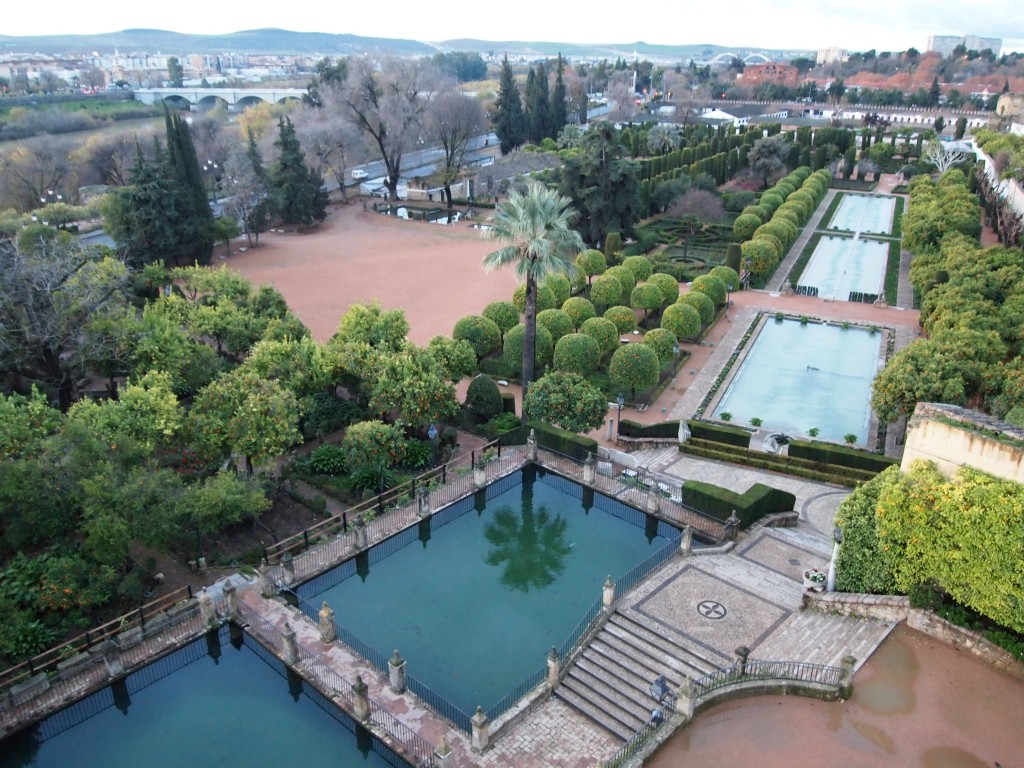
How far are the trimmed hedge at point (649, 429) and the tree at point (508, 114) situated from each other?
6440cm

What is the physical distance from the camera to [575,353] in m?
32.2

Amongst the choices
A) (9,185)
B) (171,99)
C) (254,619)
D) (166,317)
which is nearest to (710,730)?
(254,619)

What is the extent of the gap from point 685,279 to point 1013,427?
112ft

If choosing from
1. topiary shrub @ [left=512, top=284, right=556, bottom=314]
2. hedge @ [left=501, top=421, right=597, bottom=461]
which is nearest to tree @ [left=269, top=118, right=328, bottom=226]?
topiary shrub @ [left=512, top=284, right=556, bottom=314]

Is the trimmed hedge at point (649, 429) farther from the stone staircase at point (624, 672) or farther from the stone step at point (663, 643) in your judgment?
the stone staircase at point (624, 672)

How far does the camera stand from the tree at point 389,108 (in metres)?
67.9

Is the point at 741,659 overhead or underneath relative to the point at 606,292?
underneath

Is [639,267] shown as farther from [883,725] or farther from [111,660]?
[111,660]

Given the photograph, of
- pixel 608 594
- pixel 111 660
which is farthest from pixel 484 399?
pixel 111 660

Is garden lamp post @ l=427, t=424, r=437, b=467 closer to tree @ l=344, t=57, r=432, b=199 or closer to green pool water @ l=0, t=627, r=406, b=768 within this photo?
green pool water @ l=0, t=627, r=406, b=768

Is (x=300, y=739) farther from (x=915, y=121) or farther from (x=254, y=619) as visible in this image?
(x=915, y=121)

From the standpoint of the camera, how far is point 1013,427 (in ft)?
52.5

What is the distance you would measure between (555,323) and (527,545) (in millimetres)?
14467

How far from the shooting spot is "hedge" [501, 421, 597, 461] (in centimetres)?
2606
